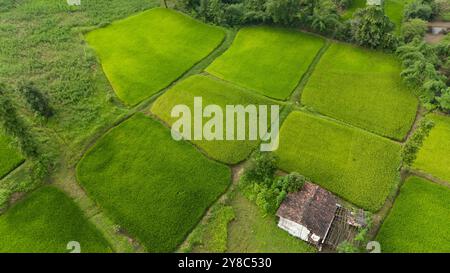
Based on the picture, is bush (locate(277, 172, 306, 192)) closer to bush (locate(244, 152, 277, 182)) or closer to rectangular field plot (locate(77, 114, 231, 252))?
bush (locate(244, 152, 277, 182))

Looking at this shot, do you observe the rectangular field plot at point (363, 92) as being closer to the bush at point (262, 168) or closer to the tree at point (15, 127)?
the bush at point (262, 168)

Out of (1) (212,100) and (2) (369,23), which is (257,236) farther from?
(2) (369,23)

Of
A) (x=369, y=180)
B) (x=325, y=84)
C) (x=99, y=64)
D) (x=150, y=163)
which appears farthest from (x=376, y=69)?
(x=99, y=64)

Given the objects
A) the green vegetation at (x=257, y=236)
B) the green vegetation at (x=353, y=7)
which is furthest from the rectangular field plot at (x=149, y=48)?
the green vegetation at (x=353, y=7)

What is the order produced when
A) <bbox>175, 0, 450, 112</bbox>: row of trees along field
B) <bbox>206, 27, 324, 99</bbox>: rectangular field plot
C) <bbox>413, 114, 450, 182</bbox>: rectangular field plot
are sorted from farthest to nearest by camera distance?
<bbox>206, 27, 324, 99</bbox>: rectangular field plot, <bbox>175, 0, 450, 112</bbox>: row of trees along field, <bbox>413, 114, 450, 182</bbox>: rectangular field plot

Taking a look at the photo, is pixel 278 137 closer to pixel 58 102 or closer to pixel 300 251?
pixel 300 251

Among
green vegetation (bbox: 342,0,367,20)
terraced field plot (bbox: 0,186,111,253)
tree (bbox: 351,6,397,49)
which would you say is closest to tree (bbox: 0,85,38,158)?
terraced field plot (bbox: 0,186,111,253)
